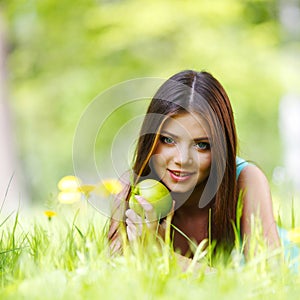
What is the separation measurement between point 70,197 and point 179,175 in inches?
15.3

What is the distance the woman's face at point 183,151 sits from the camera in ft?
6.88

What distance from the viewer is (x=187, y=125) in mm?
2127

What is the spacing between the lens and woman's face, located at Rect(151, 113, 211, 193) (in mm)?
2096

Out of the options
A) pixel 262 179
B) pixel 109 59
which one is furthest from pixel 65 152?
pixel 262 179

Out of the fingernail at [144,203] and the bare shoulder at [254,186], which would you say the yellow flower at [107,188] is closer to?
the fingernail at [144,203]

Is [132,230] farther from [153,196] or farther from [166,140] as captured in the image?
[166,140]

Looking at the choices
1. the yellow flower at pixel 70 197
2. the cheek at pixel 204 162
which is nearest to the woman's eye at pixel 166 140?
the cheek at pixel 204 162

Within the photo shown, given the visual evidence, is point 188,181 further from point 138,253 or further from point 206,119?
point 138,253

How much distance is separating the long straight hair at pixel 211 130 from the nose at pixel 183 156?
8 cm

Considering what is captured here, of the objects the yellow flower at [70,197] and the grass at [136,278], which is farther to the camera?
the yellow flower at [70,197]

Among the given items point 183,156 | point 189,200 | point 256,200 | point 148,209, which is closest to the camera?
point 148,209

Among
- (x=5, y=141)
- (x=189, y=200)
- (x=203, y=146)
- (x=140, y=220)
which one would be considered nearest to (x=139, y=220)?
→ (x=140, y=220)

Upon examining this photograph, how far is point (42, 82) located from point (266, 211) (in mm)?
7769

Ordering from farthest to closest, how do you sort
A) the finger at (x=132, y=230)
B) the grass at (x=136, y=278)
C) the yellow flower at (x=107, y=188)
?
the yellow flower at (x=107, y=188) < the finger at (x=132, y=230) < the grass at (x=136, y=278)
